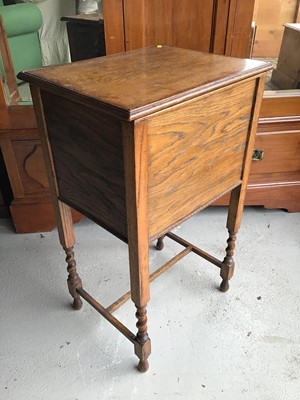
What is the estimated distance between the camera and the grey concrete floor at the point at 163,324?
42.9 inches

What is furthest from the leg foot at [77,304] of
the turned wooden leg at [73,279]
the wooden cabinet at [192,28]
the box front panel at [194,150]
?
the wooden cabinet at [192,28]

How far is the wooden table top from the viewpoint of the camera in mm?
697

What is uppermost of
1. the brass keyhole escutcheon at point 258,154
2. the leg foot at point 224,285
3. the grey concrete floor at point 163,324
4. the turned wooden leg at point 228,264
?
the brass keyhole escutcheon at point 258,154

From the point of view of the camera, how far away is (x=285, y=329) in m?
1.25

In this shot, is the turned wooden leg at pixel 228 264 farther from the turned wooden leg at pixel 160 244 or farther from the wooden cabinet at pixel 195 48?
the wooden cabinet at pixel 195 48

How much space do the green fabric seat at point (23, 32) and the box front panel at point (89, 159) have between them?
0.56 metres

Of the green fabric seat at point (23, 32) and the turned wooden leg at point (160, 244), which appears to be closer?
the green fabric seat at point (23, 32)

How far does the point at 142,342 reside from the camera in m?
1.05

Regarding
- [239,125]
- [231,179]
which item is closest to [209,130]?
[239,125]

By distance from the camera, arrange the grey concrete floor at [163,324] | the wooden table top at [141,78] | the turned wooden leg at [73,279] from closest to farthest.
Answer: the wooden table top at [141,78]
the grey concrete floor at [163,324]
the turned wooden leg at [73,279]

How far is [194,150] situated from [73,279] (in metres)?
0.66

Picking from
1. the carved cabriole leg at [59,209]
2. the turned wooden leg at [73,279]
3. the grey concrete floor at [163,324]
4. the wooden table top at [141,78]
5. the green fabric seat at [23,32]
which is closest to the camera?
the wooden table top at [141,78]

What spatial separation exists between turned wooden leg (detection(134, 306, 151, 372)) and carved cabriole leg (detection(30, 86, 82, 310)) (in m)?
0.32

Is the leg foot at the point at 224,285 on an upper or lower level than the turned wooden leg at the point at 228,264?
lower
